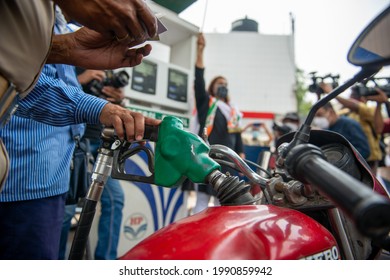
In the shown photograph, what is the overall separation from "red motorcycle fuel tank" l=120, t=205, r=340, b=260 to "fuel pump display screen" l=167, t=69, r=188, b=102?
7.56ft

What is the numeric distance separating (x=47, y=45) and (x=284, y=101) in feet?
18.0

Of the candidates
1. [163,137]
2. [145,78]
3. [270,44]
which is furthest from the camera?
[270,44]

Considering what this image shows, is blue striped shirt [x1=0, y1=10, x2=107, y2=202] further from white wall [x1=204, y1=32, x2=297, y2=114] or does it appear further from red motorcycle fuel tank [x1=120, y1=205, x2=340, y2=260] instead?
white wall [x1=204, y1=32, x2=297, y2=114]

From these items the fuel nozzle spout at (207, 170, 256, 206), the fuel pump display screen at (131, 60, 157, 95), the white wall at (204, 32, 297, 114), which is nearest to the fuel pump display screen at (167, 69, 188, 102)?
the fuel pump display screen at (131, 60, 157, 95)

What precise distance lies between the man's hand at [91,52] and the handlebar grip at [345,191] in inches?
20.7

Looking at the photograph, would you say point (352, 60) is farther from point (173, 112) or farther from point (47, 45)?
point (173, 112)

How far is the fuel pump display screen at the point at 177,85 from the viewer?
285 centimetres

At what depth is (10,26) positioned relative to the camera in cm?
46

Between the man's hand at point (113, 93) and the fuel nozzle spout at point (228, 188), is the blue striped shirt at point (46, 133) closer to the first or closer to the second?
the fuel nozzle spout at point (228, 188)

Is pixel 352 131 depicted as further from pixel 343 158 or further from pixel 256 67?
pixel 256 67

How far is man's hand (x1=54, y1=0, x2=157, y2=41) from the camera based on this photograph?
491mm

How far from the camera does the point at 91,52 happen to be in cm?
81

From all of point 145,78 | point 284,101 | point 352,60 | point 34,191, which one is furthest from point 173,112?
point 284,101

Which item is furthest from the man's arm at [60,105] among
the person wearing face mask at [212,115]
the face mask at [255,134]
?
the face mask at [255,134]
